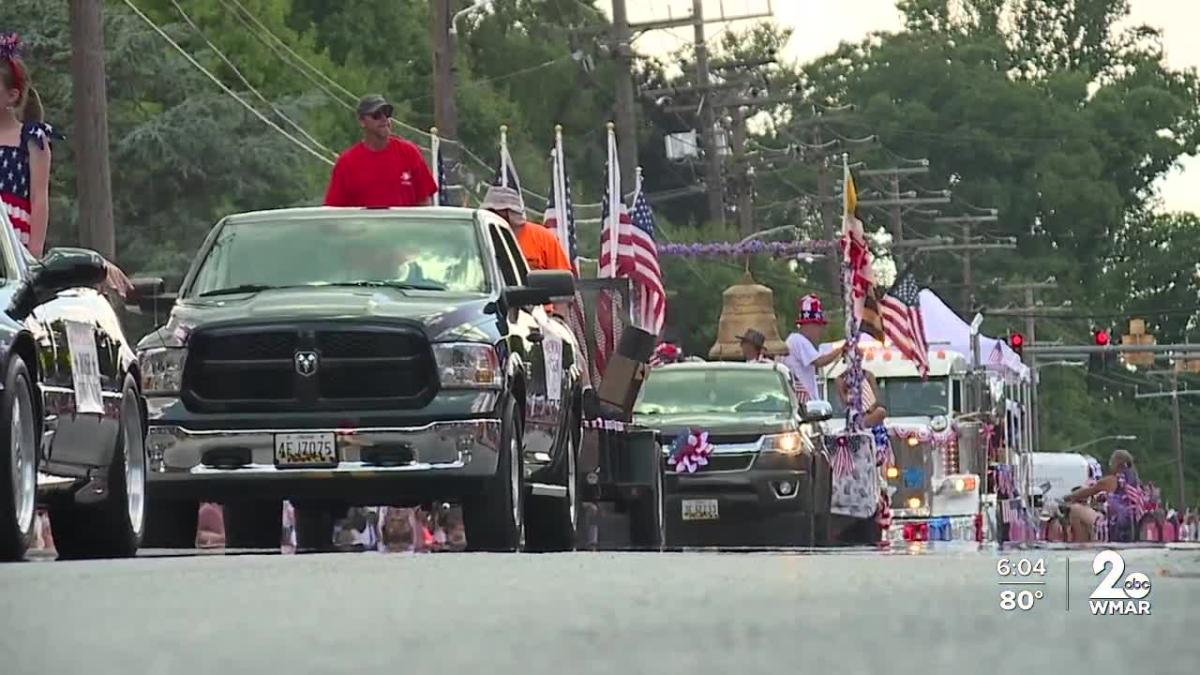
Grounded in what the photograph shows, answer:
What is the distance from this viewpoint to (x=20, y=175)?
14992 mm

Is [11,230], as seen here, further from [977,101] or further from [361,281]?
[977,101]

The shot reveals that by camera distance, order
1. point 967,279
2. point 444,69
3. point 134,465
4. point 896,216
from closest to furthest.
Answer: point 134,465 < point 444,69 < point 896,216 < point 967,279

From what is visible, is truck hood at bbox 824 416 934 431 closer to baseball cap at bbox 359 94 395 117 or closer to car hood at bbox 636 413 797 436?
car hood at bbox 636 413 797 436

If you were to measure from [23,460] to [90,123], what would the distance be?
19.3m

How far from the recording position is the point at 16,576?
36.1 feet

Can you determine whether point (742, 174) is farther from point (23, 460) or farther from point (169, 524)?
point (23, 460)

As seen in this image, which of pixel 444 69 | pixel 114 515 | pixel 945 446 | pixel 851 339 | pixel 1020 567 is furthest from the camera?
pixel 444 69

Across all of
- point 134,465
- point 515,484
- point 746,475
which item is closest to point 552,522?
point 515,484

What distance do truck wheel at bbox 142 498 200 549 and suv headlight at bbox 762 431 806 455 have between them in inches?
356

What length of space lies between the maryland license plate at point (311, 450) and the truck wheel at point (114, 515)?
3.56 feet

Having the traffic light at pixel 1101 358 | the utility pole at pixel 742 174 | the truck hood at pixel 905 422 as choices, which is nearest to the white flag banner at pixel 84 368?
the truck hood at pixel 905 422

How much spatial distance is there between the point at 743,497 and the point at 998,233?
99.7 meters

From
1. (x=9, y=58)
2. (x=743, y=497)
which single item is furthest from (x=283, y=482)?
(x=743, y=497)

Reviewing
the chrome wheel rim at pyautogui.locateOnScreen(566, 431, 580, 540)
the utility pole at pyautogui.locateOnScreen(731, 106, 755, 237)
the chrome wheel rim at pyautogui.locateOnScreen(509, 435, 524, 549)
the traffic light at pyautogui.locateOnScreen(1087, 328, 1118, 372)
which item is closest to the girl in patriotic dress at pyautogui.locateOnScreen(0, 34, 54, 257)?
the chrome wheel rim at pyautogui.locateOnScreen(509, 435, 524, 549)
